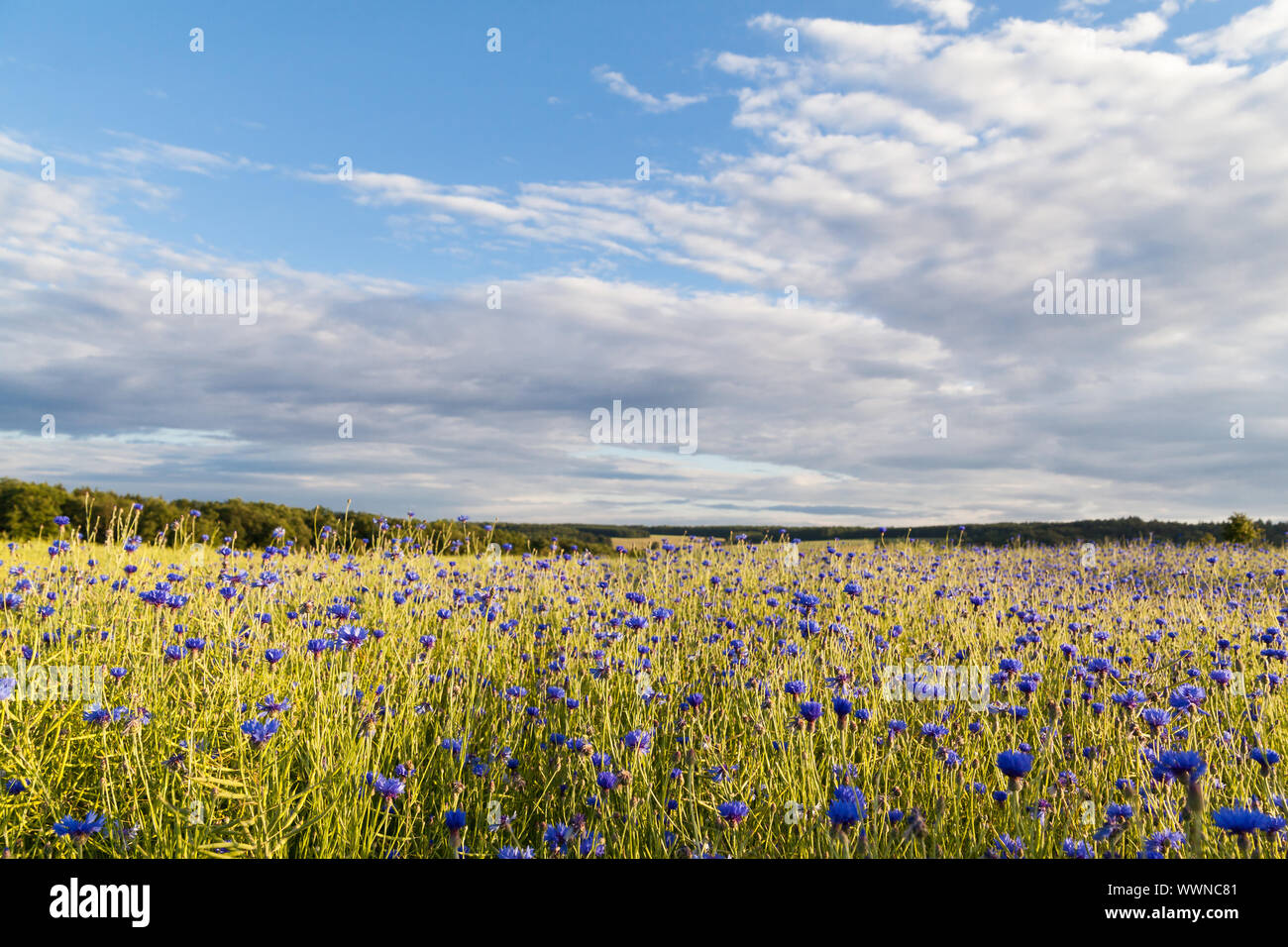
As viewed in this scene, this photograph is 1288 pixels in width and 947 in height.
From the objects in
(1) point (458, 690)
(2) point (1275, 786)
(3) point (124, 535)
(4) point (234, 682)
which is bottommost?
(2) point (1275, 786)

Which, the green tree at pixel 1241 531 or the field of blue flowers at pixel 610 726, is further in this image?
the green tree at pixel 1241 531

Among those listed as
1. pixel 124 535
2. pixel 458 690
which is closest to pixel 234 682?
pixel 458 690

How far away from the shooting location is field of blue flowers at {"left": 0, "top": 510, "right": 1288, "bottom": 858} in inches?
107

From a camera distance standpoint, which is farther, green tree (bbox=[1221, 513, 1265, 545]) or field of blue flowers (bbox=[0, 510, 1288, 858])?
green tree (bbox=[1221, 513, 1265, 545])

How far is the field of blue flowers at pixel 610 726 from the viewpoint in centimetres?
272

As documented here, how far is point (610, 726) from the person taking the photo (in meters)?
3.86

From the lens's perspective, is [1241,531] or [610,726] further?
[1241,531]

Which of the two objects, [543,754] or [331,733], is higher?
[331,733]
